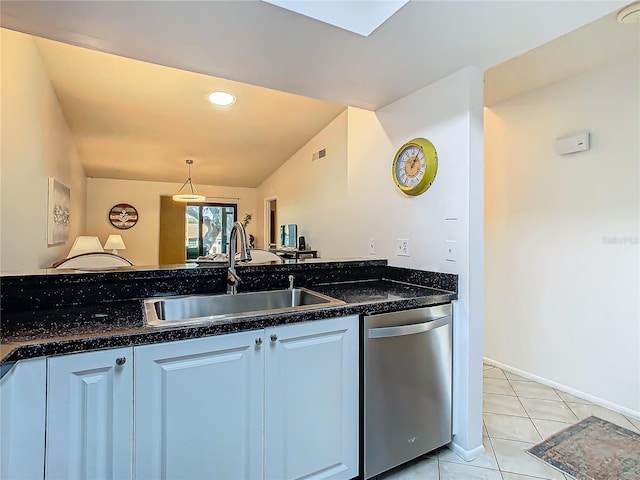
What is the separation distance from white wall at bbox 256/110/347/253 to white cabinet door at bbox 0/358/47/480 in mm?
3260

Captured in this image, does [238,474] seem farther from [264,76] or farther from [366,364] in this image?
[264,76]

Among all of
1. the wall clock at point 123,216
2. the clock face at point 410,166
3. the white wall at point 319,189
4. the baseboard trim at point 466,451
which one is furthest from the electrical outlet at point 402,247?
the wall clock at point 123,216

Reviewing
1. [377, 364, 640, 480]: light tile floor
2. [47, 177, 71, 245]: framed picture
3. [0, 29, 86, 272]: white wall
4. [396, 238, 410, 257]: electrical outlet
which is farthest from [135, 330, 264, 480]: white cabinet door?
[47, 177, 71, 245]: framed picture

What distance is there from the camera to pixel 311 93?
7.21 ft

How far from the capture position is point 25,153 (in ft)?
8.52

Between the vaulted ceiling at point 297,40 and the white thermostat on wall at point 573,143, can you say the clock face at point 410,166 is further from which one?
the white thermostat on wall at point 573,143

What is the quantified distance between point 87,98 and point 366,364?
13.6ft

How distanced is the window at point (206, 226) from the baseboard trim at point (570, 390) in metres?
5.77

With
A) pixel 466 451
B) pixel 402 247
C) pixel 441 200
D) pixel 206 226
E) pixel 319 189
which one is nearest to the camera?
pixel 466 451

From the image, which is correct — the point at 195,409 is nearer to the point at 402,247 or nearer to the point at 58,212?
the point at 402,247

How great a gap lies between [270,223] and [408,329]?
592 centimetres

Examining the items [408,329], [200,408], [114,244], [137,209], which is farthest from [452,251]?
[137,209]

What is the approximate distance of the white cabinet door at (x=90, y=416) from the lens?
1.02 metres

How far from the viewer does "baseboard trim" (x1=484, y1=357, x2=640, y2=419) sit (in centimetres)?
226
